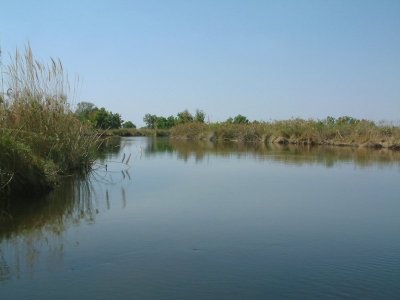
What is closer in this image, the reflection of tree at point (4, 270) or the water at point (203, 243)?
the water at point (203, 243)

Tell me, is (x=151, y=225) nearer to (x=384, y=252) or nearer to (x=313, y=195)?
(x=384, y=252)

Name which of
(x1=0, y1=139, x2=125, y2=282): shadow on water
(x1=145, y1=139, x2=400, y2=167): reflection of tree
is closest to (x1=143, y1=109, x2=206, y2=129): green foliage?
(x1=145, y1=139, x2=400, y2=167): reflection of tree

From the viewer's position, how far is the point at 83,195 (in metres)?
7.27

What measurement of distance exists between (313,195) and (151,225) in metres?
3.30

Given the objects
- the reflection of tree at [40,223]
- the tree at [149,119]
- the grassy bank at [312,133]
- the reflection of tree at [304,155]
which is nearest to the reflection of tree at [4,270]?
the reflection of tree at [40,223]

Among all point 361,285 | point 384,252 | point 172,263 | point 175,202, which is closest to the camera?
point 361,285

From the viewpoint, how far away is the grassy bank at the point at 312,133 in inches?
977

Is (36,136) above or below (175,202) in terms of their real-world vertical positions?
above

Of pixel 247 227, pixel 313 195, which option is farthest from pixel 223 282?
pixel 313 195

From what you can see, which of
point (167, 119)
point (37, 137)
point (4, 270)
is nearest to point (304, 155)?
point (37, 137)

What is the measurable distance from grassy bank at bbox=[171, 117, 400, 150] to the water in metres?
18.2

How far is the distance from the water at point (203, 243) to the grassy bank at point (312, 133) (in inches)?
715

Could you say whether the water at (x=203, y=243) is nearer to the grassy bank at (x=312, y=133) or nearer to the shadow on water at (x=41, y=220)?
the shadow on water at (x=41, y=220)

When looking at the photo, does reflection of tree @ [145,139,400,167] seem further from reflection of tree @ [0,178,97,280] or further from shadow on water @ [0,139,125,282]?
reflection of tree @ [0,178,97,280]
